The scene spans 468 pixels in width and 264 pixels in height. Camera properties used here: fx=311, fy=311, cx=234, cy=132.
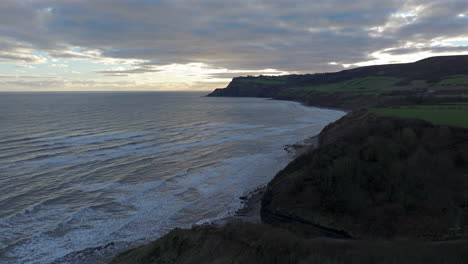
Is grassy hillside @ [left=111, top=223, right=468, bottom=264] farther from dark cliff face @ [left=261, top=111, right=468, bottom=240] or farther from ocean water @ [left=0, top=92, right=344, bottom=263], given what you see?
ocean water @ [left=0, top=92, right=344, bottom=263]

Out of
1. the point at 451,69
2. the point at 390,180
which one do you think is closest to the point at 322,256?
the point at 390,180

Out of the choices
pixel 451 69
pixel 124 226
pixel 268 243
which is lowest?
pixel 124 226

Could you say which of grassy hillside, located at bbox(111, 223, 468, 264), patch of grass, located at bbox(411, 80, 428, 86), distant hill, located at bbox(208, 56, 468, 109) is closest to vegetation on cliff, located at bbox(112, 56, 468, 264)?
grassy hillside, located at bbox(111, 223, 468, 264)

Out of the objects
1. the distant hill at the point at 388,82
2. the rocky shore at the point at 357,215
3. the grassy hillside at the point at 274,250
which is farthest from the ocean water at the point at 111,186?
the distant hill at the point at 388,82

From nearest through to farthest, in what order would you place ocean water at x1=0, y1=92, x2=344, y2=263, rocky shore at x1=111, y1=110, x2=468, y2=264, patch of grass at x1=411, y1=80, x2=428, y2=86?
1. rocky shore at x1=111, y1=110, x2=468, y2=264
2. ocean water at x1=0, y1=92, x2=344, y2=263
3. patch of grass at x1=411, y1=80, x2=428, y2=86

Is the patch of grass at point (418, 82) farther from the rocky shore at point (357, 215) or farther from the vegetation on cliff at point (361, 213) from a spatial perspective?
the rocky shore at point (357, 215)

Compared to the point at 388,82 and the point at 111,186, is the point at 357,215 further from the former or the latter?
the point at 388,82

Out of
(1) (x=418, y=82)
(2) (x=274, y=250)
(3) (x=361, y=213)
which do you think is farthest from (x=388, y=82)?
(2) (x=274, y=250)

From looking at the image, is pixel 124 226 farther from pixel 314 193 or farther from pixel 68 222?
pixel 314 193
